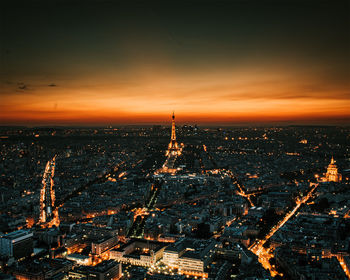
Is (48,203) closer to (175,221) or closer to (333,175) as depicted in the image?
(175,221)

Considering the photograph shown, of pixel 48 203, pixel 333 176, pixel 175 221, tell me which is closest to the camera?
pixel 175 221

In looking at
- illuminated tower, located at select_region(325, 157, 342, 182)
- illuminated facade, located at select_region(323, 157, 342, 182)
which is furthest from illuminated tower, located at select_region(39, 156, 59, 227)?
illuminated tower, located at select_region(325, 157, 342, 182)

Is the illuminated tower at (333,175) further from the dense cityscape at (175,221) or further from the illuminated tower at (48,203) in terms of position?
the illuminated tower at (48,203)

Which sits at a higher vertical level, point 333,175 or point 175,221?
point 333,175

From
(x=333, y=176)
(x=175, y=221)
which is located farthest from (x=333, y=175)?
(x=175, y=221)

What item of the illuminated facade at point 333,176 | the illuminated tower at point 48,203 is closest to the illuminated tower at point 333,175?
the illuminated facade at point 333,176

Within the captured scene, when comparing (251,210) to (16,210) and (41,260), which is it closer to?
(41,260)

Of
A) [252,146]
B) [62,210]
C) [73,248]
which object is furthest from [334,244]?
[252,146]
